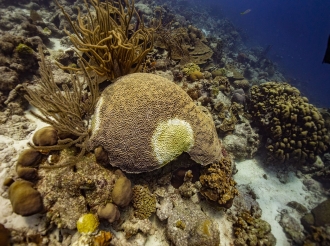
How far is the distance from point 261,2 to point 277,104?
416ft

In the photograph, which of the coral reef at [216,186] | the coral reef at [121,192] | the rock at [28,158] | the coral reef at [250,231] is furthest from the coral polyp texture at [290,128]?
the rock at [28,158]

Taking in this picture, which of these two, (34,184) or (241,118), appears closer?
(34,184)

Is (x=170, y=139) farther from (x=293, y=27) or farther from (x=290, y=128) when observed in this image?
Result: (x=293, y=27)

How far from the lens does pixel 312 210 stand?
5.18 meters

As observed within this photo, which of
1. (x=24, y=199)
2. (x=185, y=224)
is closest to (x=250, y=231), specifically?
(x=185, y=224)

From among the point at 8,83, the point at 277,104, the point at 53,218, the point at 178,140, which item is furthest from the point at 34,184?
the point at 277,104

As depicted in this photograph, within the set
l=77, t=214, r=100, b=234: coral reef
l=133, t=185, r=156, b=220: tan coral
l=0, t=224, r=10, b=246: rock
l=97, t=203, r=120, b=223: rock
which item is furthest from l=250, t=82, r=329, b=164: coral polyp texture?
l=0, t=224, r=10, b=246: rock

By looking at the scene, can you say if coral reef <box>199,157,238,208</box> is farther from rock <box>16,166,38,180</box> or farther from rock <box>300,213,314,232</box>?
rock <box>300,213,314,232</box>

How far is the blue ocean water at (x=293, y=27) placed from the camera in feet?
155

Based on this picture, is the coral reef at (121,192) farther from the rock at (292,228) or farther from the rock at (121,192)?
the rock at (292,228)

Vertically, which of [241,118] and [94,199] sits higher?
[241,118]

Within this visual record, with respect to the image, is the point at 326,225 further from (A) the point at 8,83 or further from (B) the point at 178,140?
(A) the point at 8,83

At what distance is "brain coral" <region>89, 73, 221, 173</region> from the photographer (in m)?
2.70

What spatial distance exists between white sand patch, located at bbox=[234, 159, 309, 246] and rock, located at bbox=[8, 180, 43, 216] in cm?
465
